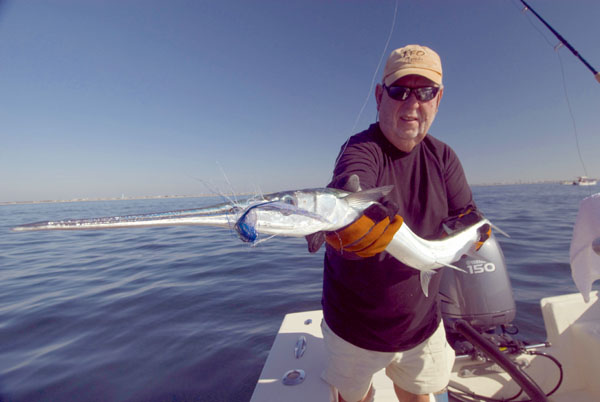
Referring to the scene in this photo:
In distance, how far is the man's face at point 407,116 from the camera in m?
1.90

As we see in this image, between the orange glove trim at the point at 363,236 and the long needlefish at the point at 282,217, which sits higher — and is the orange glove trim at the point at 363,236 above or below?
below

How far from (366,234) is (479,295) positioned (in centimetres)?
268

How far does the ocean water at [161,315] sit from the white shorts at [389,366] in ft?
4.28

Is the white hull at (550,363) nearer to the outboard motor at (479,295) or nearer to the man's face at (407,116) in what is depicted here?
the outboard motor at (479,295)

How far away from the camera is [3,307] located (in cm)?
546

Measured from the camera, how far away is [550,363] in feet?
9.10

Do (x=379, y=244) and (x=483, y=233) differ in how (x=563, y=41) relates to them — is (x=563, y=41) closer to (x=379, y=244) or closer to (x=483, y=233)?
(x=483, y=233)

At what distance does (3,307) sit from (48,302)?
81 centimetres

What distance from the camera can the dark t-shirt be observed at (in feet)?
5.99

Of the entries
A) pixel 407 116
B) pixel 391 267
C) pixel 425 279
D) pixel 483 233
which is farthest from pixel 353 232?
pixel 483 233

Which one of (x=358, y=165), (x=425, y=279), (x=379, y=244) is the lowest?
(x=425, y=279)

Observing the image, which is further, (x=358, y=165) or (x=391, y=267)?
(x=391, y=267)

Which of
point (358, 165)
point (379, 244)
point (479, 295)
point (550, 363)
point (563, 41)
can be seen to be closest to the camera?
point (379, 244)

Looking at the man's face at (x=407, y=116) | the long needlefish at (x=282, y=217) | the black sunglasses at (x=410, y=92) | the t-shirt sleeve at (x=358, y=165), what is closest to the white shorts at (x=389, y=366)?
the long needlefish at (x=282, y=217)
